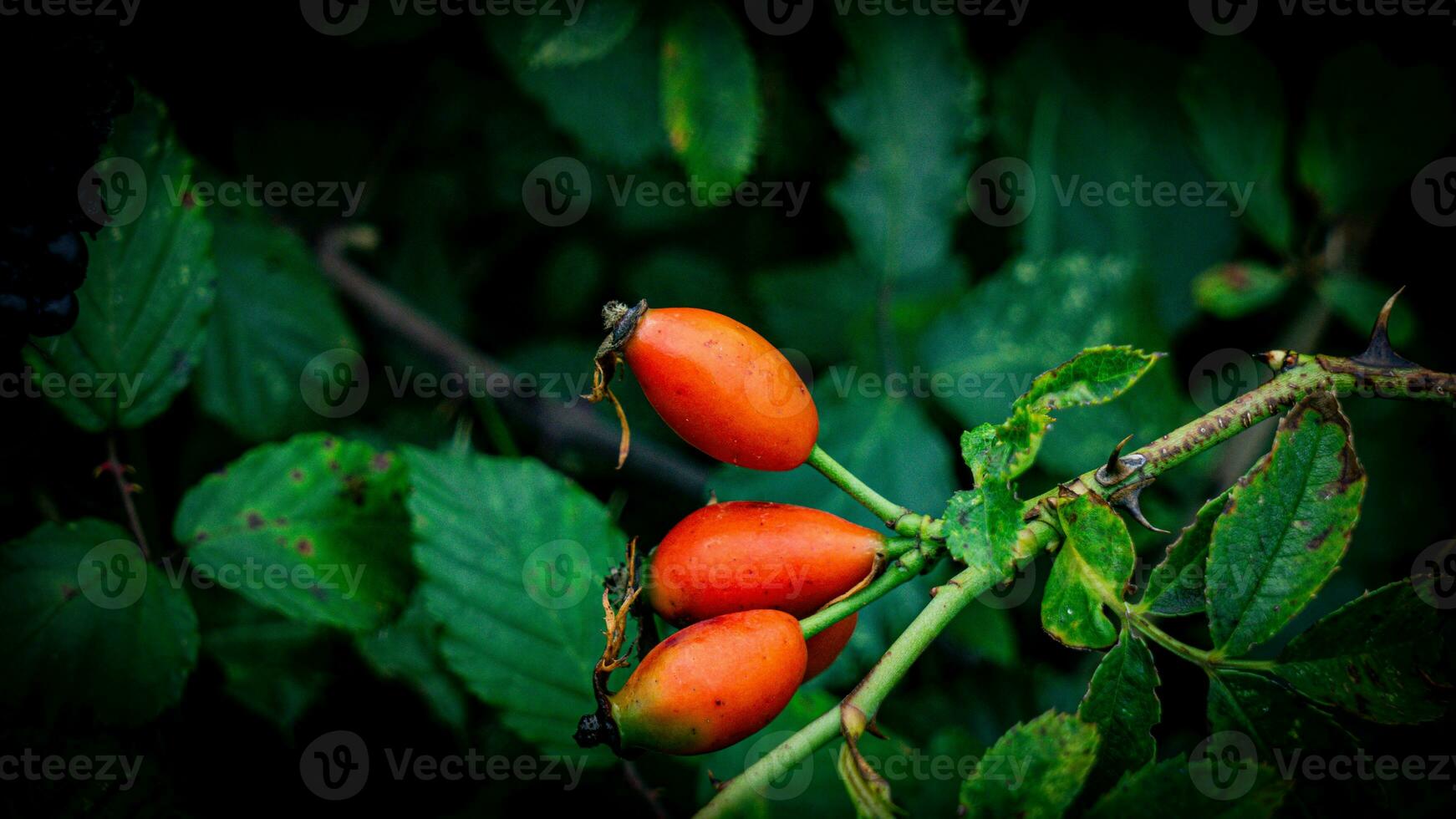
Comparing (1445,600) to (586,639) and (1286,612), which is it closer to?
(1286,612)

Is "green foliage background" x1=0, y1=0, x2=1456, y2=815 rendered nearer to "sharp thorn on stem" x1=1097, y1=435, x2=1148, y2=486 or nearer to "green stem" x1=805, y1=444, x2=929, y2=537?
"green stem" x1=805, y1=444, x2=929, y2=537

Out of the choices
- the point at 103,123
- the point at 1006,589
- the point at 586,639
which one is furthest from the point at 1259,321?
the point at 103,123

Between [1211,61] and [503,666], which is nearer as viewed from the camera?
[503,666]

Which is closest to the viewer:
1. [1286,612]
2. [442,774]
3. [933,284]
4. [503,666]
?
[1286,612]

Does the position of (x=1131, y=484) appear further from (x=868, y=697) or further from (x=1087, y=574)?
(x=868, y=697)

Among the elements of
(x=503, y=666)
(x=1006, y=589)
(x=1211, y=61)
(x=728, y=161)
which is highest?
(x=1211, y=61)

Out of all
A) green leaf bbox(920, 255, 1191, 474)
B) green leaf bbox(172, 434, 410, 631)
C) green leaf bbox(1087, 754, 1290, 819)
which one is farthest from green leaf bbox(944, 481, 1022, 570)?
green leaf bbox(172, 434, 410, 631)

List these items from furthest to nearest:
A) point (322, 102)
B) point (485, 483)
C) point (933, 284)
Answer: point (322, 102) → point (933, 284) → point (485, 483)
